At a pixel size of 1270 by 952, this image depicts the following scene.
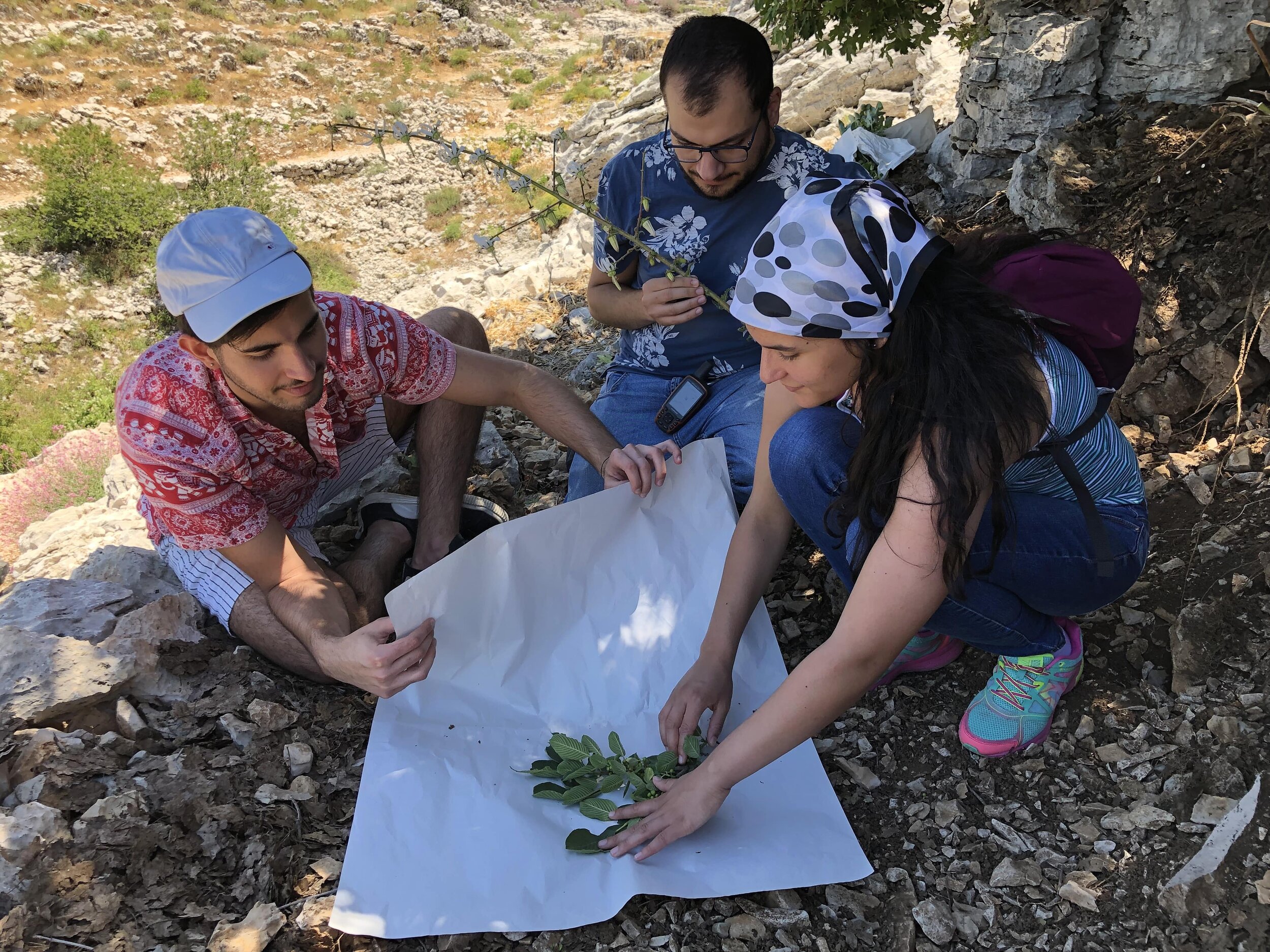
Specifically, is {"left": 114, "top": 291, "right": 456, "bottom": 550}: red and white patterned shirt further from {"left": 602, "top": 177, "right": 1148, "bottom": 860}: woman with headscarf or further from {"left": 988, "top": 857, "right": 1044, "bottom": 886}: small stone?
{"left": 988, "top": 857, "right": 1044, "bottom": 886}: small stone

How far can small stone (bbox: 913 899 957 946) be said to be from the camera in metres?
1.68

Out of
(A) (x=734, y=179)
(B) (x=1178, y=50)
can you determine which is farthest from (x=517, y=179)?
(B) (x=1178, y=50)

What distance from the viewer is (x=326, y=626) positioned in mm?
2131

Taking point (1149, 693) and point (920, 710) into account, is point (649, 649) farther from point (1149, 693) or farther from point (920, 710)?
point (1149, 693)

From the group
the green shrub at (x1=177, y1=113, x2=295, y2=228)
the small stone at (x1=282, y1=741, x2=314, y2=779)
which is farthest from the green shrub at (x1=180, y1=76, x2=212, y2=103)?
the small stone at (x1=282, y1=741, x2=314, y2=779)

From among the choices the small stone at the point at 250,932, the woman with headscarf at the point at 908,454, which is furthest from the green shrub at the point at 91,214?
the woman with headscarf at the point at 908,454

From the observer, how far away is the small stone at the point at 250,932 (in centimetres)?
162

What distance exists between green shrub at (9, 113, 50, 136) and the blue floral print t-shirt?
15.5 m

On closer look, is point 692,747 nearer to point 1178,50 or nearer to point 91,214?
point 1178,50

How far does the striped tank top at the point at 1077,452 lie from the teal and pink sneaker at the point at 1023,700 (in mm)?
379

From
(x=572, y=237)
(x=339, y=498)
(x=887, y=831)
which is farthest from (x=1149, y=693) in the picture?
(x=572, y=237)

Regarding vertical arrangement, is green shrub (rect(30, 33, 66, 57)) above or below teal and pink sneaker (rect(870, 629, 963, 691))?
above

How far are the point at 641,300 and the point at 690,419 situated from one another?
1.45 ft

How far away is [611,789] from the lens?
191 cm
